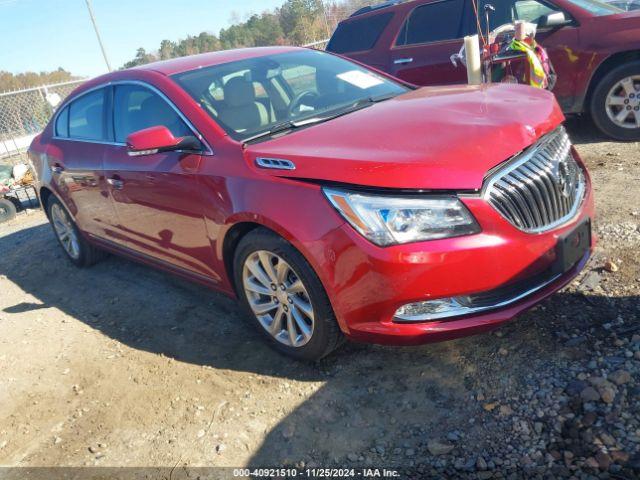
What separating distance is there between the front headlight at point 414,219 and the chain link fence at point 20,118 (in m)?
15.0

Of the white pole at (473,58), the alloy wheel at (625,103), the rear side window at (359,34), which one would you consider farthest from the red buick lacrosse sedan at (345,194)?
the rear side window at (359,34)

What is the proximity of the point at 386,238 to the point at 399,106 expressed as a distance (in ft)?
3.88

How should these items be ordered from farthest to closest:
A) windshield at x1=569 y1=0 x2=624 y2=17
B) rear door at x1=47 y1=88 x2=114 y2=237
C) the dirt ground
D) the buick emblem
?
1. windshield at x1=569 y1=0 x2=624 y2=17
2. rear door at x1=47 y1=88 x2=114 y2=237
3. the buick emblem
4. the dirt ground

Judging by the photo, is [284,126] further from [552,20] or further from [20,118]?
[20,118]

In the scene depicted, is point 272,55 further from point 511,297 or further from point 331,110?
point 511,297

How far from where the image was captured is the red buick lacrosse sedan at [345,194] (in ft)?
7.93

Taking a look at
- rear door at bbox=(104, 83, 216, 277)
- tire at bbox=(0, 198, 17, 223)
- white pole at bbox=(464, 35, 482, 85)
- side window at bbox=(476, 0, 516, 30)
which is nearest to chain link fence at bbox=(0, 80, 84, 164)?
tire at bbox=(0, 198, 17, 223)

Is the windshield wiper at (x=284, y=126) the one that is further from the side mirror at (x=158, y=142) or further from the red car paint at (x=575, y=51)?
the red car paint at (x=575, y=51)

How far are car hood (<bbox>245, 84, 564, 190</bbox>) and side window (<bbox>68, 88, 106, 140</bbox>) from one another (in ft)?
6.58

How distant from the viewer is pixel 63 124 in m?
5.12

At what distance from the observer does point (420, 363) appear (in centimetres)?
292

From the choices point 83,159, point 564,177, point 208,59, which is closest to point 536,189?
point 564,177

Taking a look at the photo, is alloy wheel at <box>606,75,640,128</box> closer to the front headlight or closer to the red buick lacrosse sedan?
the red buick lacrosse sedan

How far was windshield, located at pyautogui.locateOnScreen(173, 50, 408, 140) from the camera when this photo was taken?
3359 mm
